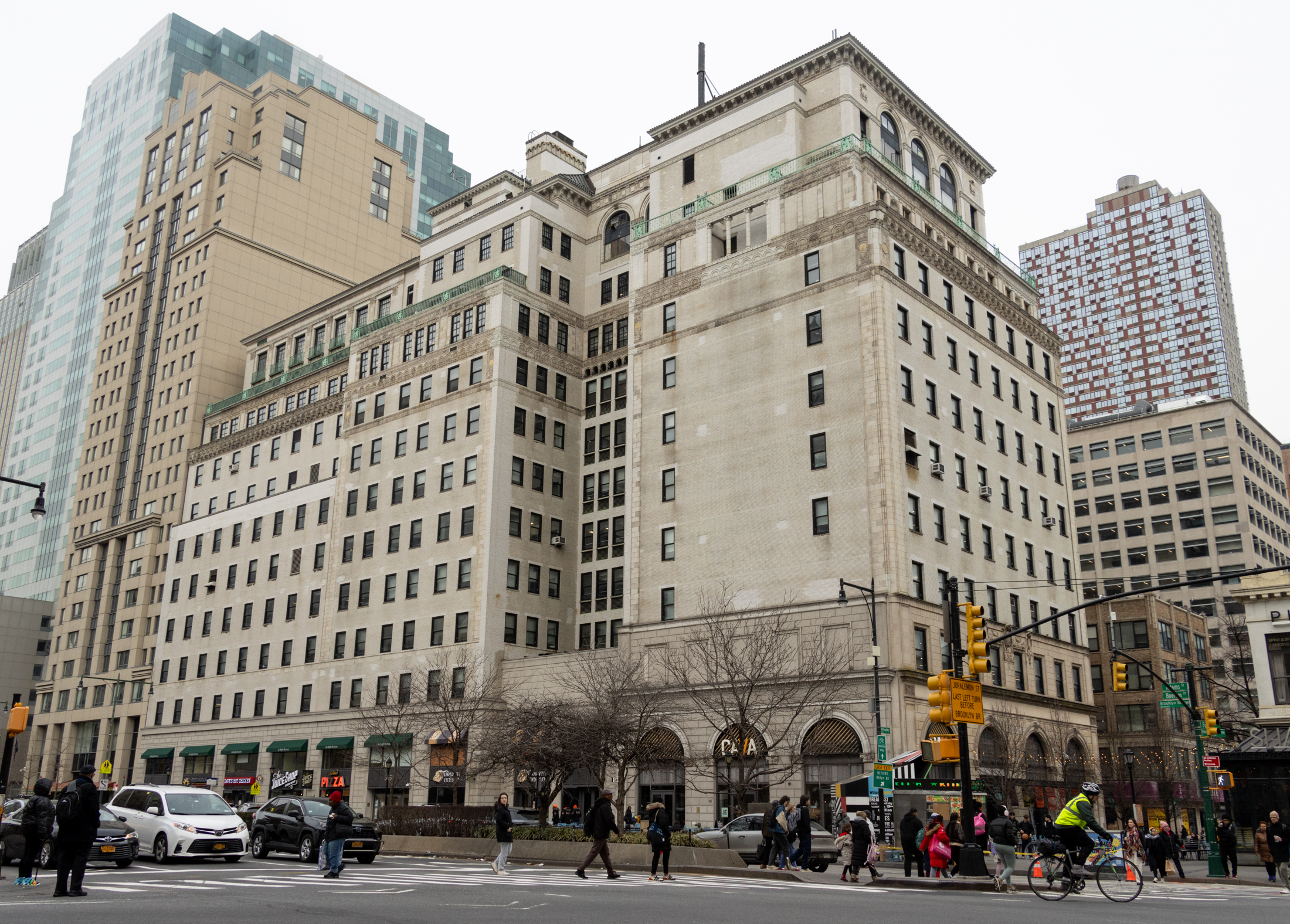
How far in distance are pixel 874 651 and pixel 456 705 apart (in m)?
25.7

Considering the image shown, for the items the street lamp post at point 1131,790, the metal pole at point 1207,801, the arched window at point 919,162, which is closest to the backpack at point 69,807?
the metal pole at point 1207,801

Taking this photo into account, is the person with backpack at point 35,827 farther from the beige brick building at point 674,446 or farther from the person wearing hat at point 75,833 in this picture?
the beige brick building at point 674,446

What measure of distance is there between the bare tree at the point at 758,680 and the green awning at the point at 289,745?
30.2 m

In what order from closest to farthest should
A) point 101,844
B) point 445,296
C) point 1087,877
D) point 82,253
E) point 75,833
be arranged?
1. point 75,833
2. point 1087,877
3. point 101,844
4. point 445,296
5. point 82,253

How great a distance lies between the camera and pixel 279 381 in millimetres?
87750

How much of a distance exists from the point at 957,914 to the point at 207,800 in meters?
18.6

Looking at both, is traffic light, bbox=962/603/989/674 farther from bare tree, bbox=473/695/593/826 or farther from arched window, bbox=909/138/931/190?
arched window, bbox=909/138/931/190

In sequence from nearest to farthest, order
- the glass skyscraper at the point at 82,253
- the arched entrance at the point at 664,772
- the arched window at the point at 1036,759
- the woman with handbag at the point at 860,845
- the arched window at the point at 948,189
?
the woman with handbag at the point at 860,845
the arched entrance at the point at 664,772
the arched window at the point at 1036,759
the arched window at the point at 948,189
the glass skyscraper at the point at 82,253

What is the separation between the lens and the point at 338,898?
18.0m

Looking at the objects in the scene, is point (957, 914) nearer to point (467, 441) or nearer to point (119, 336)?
Answer: point (467, 441)

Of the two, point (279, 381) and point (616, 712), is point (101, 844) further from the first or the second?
point (279, 381)

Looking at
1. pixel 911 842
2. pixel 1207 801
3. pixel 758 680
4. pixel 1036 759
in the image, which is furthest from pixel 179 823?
pixel 1036 759

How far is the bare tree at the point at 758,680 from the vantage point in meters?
47.8

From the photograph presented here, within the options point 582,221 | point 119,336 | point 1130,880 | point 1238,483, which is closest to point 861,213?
point 582,221
